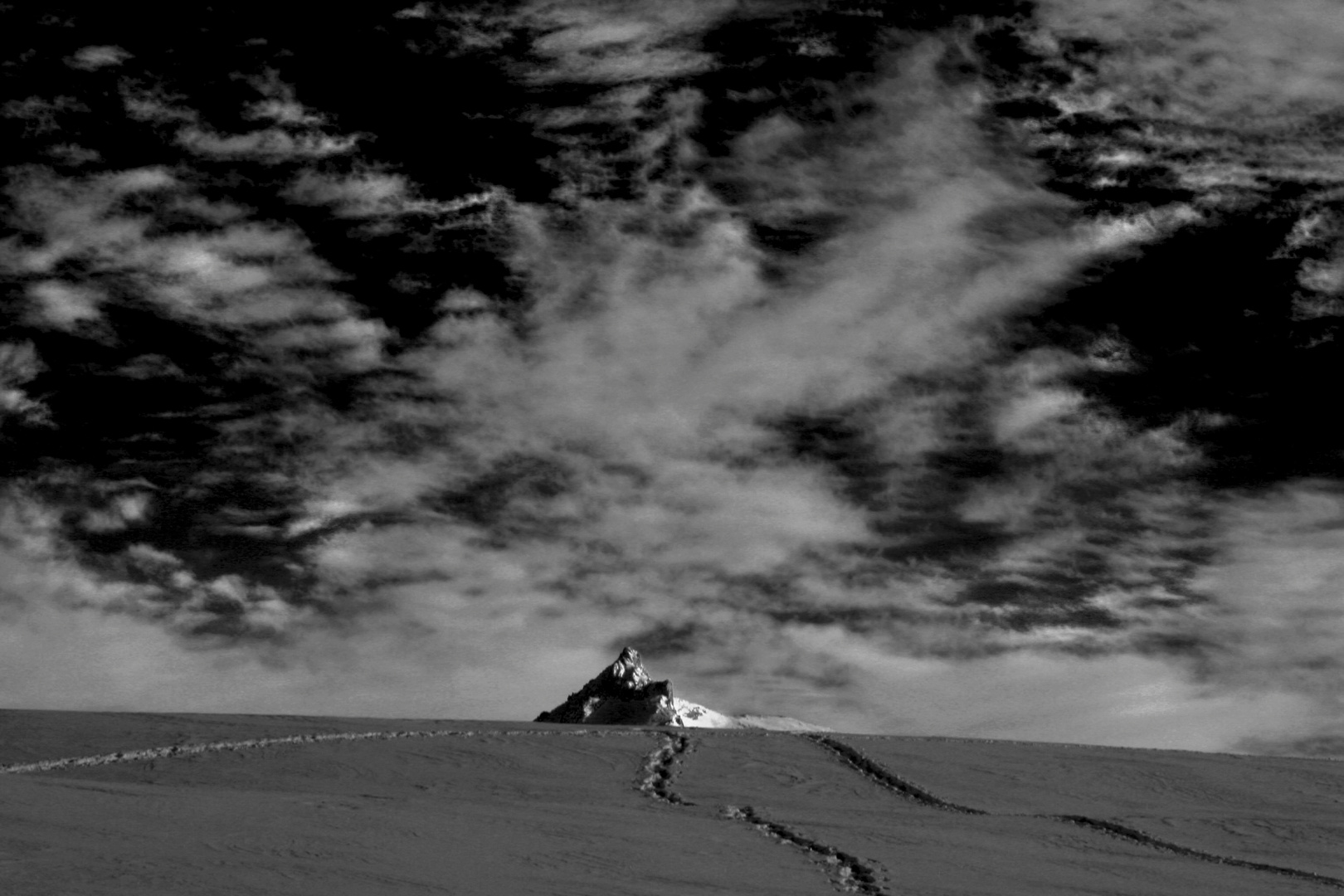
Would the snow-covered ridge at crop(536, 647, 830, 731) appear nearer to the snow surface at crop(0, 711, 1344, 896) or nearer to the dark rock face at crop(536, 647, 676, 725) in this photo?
the dark rock face at crop(536, 647, 676, 725)

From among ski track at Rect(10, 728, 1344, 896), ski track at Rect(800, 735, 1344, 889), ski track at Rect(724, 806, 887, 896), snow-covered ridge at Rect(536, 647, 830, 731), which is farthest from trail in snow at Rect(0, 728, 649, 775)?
snow-covered ridge at Rect(536, 647, 830, 731)

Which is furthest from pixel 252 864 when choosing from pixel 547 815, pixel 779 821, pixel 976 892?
pixel 779 821

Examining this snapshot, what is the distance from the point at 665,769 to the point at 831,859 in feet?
22.1

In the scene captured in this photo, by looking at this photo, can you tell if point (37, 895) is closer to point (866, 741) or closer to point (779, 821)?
point (779, 821)

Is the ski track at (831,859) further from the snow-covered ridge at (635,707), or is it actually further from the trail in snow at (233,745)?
the snow-covered ridge at (635,707)

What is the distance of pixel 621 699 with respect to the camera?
45.5m

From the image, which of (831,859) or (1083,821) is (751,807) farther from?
(1083,821)

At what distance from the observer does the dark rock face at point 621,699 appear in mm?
43125

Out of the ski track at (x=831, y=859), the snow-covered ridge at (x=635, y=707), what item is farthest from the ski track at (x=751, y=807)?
the snow-covered ridge at (x=635, y=707)

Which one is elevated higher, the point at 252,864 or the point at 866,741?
the point at 866,741

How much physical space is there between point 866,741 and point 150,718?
465 inches

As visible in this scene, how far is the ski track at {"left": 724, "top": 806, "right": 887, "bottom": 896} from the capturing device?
9.38 metres

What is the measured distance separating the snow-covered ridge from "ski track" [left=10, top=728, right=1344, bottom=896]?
68.4 ft

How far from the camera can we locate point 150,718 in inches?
781
